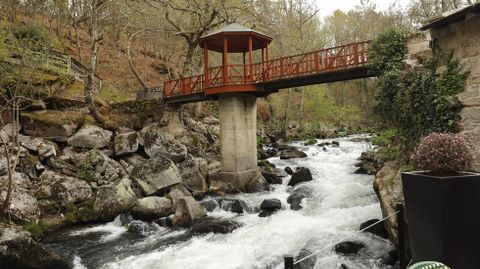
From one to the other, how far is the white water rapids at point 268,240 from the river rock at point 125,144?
5160 mm

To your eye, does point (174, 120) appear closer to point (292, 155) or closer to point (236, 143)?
point (236, 143)

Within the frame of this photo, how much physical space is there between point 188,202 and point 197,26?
49.2 ft

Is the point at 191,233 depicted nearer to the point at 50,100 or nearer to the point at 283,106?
the point at 50,100

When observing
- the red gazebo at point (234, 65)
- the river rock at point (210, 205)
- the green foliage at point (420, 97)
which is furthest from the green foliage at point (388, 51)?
the river rock at point (210, 205)

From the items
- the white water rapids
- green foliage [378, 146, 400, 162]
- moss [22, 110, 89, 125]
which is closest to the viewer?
the white water rapids

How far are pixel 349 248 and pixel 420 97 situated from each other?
13.8 ft

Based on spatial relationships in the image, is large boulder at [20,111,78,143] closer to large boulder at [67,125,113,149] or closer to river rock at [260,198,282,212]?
large boulder at [67,125,113,149]

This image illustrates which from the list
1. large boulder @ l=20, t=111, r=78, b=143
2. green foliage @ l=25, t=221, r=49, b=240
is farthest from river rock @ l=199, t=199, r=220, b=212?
large boulder @ l=20, t=111, r=78, b=143

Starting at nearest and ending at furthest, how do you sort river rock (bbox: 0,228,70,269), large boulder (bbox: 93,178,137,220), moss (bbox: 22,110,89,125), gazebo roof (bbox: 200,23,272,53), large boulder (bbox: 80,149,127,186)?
river rock (bbox: 0,228,70,269), large boulder (bbox: 93,178,137,220), large boulder (bbox: 80,149,127,186), moss (bbox: 22,110,89,125), gazebo roof (bbox: 200,23,272,53)

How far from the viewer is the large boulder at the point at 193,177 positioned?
48.0 ft

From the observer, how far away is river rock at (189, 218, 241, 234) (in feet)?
32.9

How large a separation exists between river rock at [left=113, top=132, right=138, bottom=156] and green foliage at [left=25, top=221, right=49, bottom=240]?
5.68 meters

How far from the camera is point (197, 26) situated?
22766 millimetres

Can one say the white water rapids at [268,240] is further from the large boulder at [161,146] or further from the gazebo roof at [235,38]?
the gazebo roof at [235,38]
